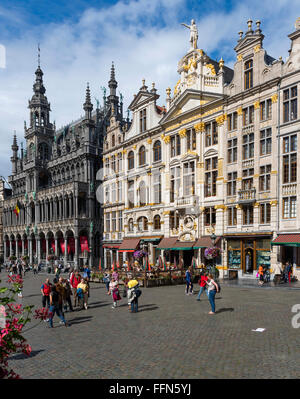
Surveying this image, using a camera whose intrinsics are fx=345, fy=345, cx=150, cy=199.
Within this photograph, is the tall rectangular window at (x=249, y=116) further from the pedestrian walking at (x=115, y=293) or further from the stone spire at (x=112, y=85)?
the stone spire at (x=112, y=85)

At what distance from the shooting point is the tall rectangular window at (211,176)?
3472 cm

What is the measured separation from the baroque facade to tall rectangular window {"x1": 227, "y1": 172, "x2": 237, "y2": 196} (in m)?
0.10

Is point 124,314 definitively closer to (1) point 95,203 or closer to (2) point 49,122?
(1) point 95,203

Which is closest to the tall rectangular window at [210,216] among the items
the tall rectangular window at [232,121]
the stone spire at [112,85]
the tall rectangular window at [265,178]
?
the tall rectangular window at [265,178]

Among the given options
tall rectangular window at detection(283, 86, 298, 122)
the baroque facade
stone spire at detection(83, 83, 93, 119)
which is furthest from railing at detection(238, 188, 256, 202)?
stone spire at detection(83, 83, 93, 119)

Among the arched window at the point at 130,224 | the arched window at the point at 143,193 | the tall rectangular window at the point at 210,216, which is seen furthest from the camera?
the arched window at the point at 130,224

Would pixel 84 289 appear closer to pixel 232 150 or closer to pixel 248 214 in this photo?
pixel 248 214

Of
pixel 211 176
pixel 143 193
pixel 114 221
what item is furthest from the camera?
pixel 114 221

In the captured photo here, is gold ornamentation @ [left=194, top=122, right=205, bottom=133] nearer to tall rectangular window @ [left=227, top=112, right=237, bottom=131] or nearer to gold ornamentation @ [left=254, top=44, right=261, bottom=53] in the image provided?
tall rectangular window @ [left=227, top=112, right=237, bottom=131]

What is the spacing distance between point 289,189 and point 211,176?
8.61 meters

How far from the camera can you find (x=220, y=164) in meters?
33.8

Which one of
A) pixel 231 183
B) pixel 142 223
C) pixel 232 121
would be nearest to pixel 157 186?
pixel 142 223

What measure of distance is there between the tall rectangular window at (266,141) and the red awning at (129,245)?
63.9 ft

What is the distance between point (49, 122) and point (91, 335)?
62598 mm
